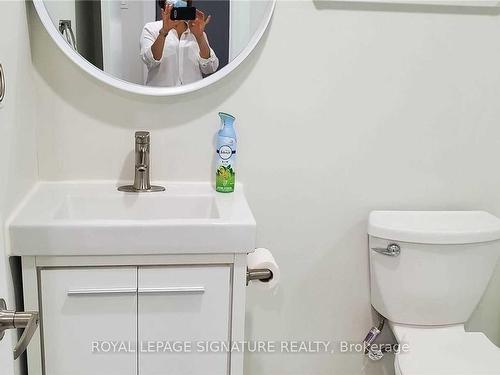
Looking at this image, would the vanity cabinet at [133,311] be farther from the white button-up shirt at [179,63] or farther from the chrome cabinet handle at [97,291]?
the white button-up shirt at [179,63]

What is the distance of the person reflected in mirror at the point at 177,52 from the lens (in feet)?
5.10

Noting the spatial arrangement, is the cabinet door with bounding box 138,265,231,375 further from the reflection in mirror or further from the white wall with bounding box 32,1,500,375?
the reflection in mirror

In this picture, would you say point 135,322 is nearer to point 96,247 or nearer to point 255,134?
point 96,247

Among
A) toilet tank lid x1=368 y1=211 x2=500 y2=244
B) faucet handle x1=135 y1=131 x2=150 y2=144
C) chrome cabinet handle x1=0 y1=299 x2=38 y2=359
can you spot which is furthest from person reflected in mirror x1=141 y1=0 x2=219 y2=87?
chrome cabinet handle x1=0 y1=299 x2=38 y2=359

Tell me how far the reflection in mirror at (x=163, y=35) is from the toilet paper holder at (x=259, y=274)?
0.54 meters

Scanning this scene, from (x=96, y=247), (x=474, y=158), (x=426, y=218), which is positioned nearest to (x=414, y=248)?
(x=426, y=218)

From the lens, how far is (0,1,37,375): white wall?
1206 mm

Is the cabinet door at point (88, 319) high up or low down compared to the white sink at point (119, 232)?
down

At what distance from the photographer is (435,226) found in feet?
5.41

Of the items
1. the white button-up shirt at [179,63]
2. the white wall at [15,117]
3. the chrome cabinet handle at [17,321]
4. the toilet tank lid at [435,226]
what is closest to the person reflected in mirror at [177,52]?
the white button-up shirt at [179,63]

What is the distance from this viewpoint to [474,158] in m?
1.74

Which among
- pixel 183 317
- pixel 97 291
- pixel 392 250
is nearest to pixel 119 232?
pixel 97 291

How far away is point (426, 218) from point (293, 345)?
573 millimetres

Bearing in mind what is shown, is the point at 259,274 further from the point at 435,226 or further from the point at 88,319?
the point at 435,226
